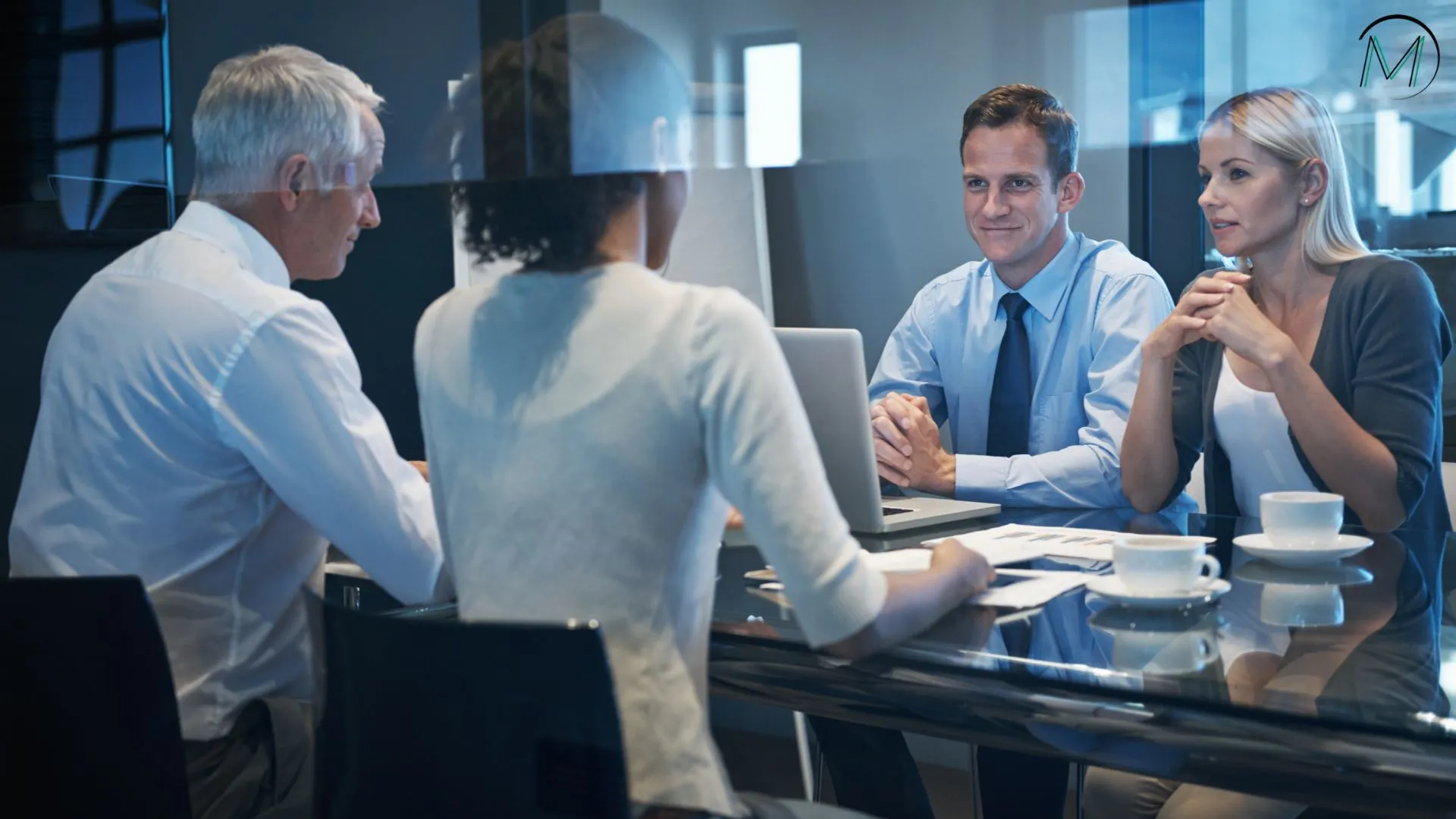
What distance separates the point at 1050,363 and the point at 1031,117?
548mm

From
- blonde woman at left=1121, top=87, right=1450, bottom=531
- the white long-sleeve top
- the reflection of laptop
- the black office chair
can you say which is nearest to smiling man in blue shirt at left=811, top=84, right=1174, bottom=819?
blonde woman at left=1121, top=87, right=1450, bottom=531

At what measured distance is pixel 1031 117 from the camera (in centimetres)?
254

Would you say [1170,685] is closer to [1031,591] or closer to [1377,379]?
[1031,591]

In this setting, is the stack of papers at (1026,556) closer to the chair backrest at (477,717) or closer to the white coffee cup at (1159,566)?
the white coffee cup at (1159,566)

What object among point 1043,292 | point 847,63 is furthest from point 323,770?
point 847,63

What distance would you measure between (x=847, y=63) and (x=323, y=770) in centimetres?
187

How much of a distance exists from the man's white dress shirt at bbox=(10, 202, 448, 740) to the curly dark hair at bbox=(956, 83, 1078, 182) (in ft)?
5.10

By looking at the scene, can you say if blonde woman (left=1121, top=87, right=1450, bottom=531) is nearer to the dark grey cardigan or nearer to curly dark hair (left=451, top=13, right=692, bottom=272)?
the dark grey cardigan

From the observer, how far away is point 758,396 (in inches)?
37.1

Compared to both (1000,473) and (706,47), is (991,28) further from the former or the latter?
(706,47)

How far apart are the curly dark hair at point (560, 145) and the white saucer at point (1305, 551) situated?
2.95 feet

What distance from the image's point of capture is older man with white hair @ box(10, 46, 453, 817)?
52.7 inches

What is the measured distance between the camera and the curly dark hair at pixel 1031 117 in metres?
2.53

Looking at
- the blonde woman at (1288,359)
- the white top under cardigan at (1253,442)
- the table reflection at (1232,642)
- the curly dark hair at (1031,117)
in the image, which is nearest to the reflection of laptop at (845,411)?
the table reflection at (1232,642)
